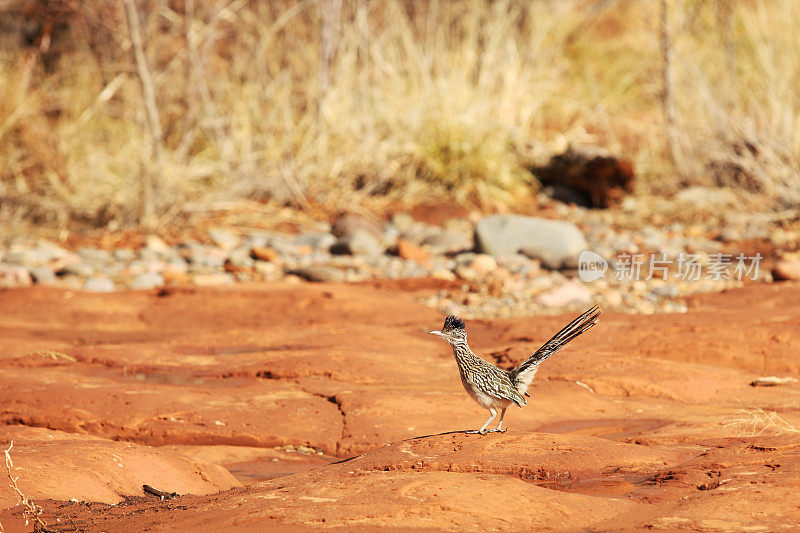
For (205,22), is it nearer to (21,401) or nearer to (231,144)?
(231,144)

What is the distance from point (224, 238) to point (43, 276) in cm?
181


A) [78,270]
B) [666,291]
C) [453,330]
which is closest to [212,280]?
[78,270]

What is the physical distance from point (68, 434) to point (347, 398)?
1.14m

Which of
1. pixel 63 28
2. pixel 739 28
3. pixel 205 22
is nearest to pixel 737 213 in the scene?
pixel 739 28

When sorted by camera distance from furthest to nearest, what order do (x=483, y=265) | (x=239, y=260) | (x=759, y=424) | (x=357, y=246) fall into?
(x=357, y=246)
(x=239, y=260)
(x=483, y=265)
(x=759, y=424)

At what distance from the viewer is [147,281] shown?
7469 millimetres

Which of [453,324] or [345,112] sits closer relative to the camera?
[453,324]

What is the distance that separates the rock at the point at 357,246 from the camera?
Result: 27.6 ft

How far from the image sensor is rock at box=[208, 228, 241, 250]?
877 cm

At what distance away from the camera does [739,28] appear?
13250mm

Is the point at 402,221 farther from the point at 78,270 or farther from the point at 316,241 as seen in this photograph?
the point at 78,270

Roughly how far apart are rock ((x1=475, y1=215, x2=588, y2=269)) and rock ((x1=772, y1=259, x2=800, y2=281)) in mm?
1538

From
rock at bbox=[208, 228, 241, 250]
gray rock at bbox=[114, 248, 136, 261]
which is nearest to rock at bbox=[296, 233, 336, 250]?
rock at bbox=[208, 228, 241, 250]

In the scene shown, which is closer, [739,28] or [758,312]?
[758,312]
